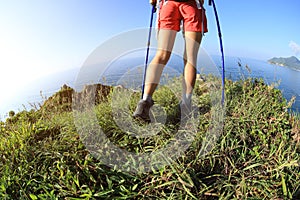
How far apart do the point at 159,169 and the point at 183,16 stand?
1.94m

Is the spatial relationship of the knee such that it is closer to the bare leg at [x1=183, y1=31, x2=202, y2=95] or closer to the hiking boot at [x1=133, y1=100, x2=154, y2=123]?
the bare leg at [x1=183, y1=31, x2=202, y2=95]

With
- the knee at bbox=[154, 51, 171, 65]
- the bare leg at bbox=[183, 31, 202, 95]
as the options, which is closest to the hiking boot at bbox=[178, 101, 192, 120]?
the bare leg at bbox=[183, 31, 202, 95]

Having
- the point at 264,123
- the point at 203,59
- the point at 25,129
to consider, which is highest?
the point at 203,59

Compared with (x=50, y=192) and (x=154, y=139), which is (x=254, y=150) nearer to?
(x=154, y=139)

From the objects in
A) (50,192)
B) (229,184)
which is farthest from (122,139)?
(229,184)

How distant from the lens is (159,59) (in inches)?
126

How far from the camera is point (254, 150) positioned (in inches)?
99.7

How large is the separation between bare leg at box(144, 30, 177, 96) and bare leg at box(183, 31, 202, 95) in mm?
197

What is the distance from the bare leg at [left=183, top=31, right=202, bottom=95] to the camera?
3.17m

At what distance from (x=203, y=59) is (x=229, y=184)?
6.49 feet

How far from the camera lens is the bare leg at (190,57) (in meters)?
3.17

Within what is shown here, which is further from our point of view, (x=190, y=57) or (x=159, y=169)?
(x=190, y=57)

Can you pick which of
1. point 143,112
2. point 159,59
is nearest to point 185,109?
point 143,112

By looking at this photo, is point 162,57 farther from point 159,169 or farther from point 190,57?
point 159,169
